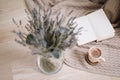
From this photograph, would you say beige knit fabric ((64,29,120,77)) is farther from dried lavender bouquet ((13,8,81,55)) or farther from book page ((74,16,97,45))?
dried lavender bouquet ((13,8,81,55))

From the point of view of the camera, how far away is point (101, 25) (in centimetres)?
115

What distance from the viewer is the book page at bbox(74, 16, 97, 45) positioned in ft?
3.61

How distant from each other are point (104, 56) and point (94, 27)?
17 cm

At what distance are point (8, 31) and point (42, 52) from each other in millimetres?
348

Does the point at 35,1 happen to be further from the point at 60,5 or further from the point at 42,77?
the point at 42,77

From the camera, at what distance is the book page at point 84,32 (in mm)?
1100

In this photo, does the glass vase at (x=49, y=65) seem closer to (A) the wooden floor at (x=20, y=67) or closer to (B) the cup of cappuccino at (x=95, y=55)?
(A) the wooden floor at (x=20, y=67)

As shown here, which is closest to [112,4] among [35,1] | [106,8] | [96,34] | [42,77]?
[106,8]

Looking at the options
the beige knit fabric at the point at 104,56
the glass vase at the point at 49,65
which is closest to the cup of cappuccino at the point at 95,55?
the beige knit fabric at the point at 104,56

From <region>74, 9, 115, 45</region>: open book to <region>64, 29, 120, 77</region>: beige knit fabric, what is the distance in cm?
3

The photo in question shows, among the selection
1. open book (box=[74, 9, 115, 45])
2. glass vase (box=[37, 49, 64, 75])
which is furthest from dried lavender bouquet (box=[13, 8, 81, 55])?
open book (box=[74, 9, 115, 45])

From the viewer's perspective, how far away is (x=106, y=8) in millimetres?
1173

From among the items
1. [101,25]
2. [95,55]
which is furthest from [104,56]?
[101,25]

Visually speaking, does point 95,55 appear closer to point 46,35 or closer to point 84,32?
point 84,32
